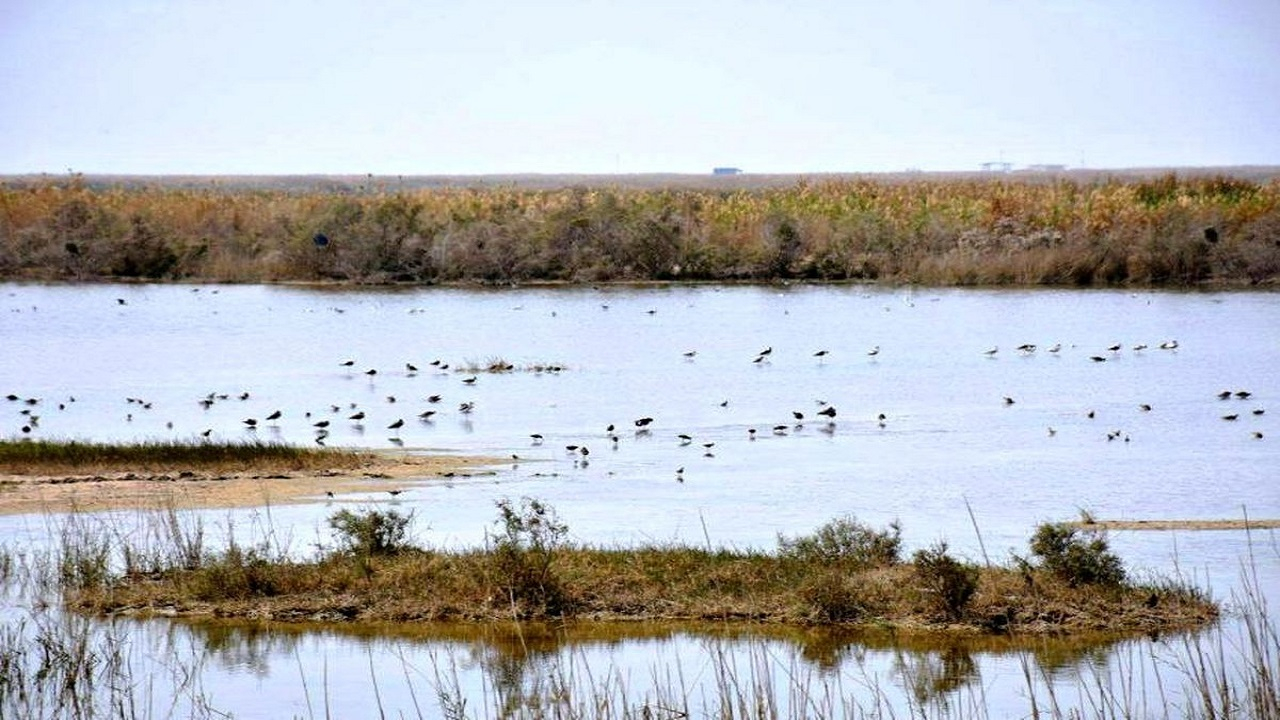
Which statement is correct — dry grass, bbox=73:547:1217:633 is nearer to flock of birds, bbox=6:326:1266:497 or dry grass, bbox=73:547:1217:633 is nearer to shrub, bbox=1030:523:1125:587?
shrub, bbox=1030:523:1125:587

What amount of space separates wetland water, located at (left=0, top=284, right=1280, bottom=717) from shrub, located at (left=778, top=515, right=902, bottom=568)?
194 cm

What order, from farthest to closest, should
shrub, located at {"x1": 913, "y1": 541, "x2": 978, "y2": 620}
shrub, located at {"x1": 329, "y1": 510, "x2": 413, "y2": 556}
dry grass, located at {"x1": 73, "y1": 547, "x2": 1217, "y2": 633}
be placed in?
1. shrub, located at {"x1": 329, "y1": 510, "x2": 413, "y2": 556}
2. dry grass, located at {"x1": 73, "y1": 547, "x2": 1217, "y2": 633}
3. shrub, located at {"x1": 913, "y1": 541, "x2": 978, "y2": 620}

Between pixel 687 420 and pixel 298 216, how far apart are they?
163 feet

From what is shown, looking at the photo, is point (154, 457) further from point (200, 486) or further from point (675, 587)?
point (675, 587)

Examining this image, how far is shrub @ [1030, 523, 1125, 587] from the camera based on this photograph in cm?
1859

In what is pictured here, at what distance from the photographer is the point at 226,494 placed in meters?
26.0

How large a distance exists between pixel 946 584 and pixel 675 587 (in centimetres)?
276

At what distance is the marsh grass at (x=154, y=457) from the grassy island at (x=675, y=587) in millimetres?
7786

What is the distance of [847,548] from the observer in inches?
777

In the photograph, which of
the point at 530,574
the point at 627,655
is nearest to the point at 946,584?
the point at 627,655

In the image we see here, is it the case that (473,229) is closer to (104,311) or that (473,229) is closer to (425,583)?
(104,311)

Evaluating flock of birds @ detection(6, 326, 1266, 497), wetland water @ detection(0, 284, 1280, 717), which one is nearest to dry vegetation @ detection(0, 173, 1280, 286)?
wetland water @ detection(0, 284, 1280, 717)

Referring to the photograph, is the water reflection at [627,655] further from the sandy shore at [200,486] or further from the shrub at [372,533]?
the sandy shore at [200,486]

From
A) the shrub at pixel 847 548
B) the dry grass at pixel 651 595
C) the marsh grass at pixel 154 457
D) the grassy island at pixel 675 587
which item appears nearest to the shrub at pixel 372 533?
the grassy island at pixel 675 587
